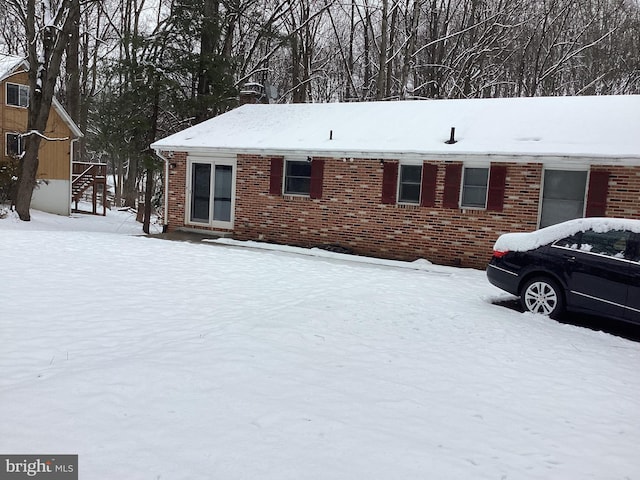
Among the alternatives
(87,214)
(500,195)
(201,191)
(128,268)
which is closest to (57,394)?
(128,268)

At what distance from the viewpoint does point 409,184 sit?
12.6 meters

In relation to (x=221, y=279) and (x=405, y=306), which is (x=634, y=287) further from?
(x=221, y=279)

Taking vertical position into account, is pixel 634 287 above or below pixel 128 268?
above

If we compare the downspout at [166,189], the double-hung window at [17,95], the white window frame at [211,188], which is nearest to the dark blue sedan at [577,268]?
the white window frame at [211,188]

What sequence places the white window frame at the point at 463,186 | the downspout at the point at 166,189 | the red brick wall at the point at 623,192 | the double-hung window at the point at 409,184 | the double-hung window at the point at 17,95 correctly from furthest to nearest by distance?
the double-hung window at the point at 17,95 → the downspout at the point at 166,189 → the double-hung window at the point at 409,184 → the white window frame at the point at 463,186 → the red brick wall at the point at 623,192

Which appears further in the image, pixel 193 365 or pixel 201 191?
pixel 201 191

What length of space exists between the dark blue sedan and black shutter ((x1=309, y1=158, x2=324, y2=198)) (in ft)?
20.1

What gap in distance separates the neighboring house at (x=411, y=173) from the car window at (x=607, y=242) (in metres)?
3.72

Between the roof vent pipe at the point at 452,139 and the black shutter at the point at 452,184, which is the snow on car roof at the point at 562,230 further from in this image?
the roof vent pipe at the point at 452,139

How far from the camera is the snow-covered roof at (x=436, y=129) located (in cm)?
1109

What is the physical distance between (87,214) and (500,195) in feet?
78.9

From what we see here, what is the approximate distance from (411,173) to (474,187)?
1536 mm

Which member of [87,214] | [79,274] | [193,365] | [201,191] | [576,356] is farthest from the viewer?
[87,214]

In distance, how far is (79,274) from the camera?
8164mm
